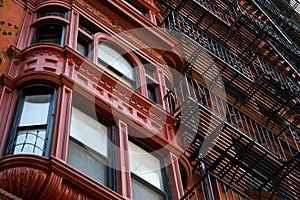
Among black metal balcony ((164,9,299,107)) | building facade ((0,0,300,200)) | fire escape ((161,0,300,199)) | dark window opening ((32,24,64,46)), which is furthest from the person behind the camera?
black metal balcony ((164,9,299,107))

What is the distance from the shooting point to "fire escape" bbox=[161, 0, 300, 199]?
14094 mm

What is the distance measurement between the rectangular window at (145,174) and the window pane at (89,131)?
2.20 ft

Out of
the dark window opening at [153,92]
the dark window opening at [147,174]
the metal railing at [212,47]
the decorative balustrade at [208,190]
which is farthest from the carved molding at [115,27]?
the dark window opening at [147,174]

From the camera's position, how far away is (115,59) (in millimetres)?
14508

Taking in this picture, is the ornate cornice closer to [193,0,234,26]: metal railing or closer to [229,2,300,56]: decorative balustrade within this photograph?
[193,0,234,26]: metal railing

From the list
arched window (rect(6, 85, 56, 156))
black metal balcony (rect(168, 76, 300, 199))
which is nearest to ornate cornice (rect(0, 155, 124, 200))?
arched window (rect(6, 85, 56, 156))

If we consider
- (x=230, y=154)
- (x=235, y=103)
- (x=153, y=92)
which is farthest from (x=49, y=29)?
(x=235, y=103)

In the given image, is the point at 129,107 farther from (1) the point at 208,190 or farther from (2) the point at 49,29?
(2) the point at 49,29

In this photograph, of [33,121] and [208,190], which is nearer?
[33,121]

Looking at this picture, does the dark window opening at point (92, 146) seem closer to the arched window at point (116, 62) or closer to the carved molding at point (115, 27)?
the arched window at point (116, 62)

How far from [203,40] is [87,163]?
31.2 feet

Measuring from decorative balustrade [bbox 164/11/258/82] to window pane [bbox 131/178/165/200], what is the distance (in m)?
7.52

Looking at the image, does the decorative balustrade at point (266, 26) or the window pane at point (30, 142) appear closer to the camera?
the window pane at point (30, 142)

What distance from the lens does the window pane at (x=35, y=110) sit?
10297 mm
